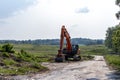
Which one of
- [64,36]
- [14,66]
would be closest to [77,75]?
[14,66]

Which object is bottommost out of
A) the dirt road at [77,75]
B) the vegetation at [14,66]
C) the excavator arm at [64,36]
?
the dirt road at [77,75]

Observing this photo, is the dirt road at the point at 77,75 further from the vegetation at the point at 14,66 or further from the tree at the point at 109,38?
the tree at the point at 109,38

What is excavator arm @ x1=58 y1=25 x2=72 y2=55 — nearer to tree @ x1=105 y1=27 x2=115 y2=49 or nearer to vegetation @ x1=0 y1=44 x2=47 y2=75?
vegetation @ x1=0 y1=44 x2=47 y2=75

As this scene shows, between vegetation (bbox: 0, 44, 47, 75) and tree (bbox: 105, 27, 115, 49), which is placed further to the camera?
tree (bbox: 105, 27, 115, 49)

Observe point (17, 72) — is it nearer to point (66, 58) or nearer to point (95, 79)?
point (95, 79)

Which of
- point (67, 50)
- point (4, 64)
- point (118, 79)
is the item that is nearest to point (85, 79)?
point (118, 79)

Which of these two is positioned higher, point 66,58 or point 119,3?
point 119,3

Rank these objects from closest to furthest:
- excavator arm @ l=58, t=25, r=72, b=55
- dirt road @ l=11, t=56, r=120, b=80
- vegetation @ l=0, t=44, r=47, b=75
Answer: dirt road @ l=11, t=56, r=120, b=80, vegetation @ l=0, t=44, r=47, b=75, excavator arm @ l=58, t=25, r=72, b=55

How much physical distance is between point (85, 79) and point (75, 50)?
40412 millimetres

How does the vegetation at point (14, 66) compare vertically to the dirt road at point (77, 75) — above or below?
above

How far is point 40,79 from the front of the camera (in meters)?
33.9

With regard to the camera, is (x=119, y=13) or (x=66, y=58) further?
(x=66, y=58)

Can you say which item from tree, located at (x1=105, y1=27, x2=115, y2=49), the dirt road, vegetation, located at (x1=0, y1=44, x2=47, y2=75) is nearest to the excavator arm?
vegetation, located at (x1=0, y1=44, x2=47, y2=75)

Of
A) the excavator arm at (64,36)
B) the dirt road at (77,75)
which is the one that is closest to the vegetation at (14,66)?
the dirt road at (77,75)
